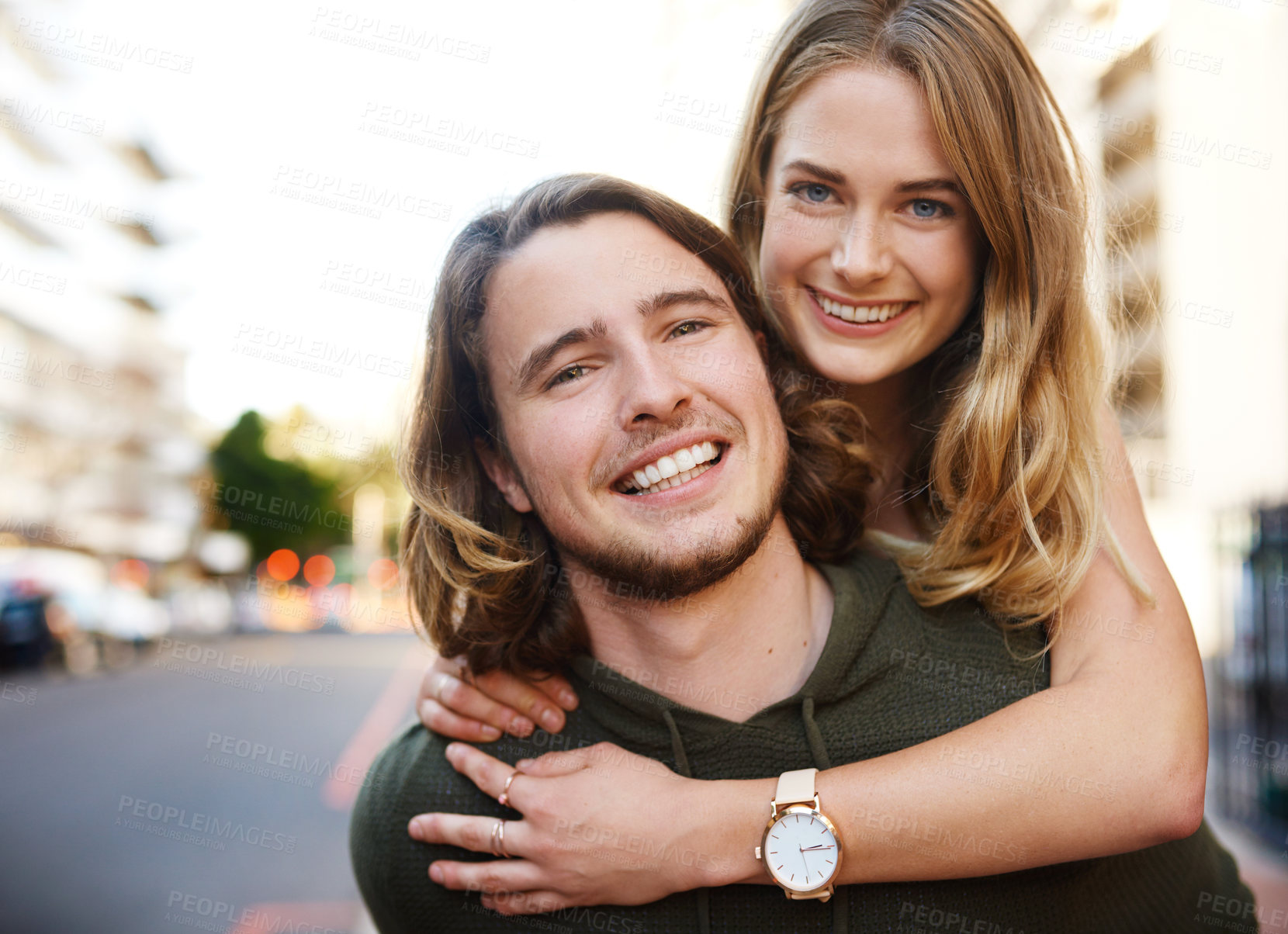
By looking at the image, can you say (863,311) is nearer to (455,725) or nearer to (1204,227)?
(455,725)

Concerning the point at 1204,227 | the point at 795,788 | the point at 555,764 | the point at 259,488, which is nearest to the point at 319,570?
the point at 259,488

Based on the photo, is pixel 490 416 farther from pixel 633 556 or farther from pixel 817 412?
pixel 817 412

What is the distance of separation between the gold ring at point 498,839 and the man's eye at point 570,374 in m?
1.17

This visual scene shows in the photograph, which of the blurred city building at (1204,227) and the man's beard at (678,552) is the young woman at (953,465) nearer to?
the man's beard at (678,552)

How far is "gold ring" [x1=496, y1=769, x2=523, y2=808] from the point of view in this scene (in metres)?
2.49

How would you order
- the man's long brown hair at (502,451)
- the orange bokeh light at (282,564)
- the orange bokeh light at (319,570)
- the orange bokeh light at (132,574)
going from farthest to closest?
the orange bokeh light at (282,564) → the orange bokeh light at (319,570) → the orange bokeh light at (132,574) → the man's long brown hair at (502,451)

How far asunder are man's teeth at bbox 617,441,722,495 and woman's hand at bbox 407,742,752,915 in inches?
27.3

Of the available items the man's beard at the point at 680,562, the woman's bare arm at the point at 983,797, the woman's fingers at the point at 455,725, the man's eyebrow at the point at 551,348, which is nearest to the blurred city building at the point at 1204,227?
the woman's bare arm at the point at 983,797

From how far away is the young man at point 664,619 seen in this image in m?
2.31

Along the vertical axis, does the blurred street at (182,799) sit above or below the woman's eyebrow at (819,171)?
below

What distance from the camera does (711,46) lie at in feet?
31.9

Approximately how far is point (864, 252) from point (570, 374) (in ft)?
3.16

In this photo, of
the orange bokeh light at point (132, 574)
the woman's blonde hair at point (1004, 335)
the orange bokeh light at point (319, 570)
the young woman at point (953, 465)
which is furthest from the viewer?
the orange bokeh light at point (319, 570)

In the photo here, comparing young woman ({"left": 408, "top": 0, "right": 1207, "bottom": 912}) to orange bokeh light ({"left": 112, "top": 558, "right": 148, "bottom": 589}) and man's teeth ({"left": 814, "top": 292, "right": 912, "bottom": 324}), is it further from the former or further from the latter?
orange bokeh light ({"left": 112, "top": 558, "right": 148, "bottom": 589})
